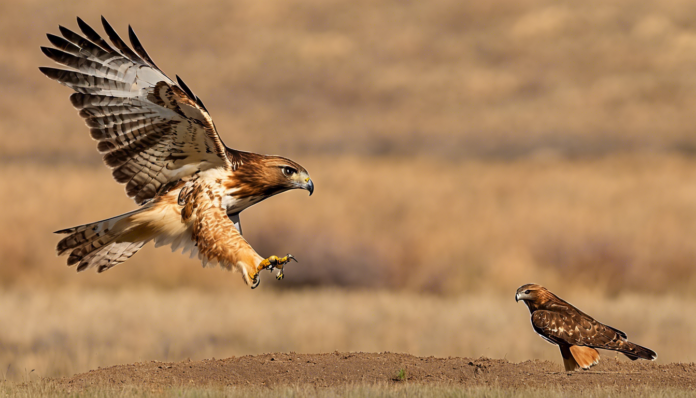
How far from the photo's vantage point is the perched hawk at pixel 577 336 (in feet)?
34.0

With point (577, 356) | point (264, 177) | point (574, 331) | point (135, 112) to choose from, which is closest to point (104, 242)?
point (135, 112)

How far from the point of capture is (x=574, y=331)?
34.0 ft

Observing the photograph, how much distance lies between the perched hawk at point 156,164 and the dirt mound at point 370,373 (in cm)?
139

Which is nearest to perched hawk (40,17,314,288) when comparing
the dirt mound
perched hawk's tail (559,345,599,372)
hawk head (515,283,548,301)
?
the dirt mound

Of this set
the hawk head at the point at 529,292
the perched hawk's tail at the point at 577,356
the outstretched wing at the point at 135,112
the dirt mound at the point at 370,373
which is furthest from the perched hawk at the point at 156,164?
the perched hawk's tail at the point at 577,356

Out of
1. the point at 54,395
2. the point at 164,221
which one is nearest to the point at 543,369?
the point at 164,221

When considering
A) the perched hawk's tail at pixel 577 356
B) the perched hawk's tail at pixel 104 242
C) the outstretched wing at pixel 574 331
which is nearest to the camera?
the perched hawk's tail at pixel 104 242

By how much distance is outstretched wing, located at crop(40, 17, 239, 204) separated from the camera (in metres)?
9.20

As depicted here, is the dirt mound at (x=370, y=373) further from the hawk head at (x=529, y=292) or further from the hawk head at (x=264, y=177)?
the hawk head at (x=264, y=177)

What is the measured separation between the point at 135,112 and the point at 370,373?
3936mm

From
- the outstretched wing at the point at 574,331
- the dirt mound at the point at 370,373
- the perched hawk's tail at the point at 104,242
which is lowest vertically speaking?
the dirt mound at the point at 370,373

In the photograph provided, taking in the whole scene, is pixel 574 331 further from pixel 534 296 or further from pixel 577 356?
pixel 534 296

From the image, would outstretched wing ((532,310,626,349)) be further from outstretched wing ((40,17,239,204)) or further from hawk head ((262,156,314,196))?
outstretched wing ((40,17,239,204))

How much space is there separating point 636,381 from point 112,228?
5.93 meters
